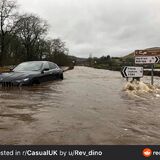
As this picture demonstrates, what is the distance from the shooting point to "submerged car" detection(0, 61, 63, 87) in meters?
11.8

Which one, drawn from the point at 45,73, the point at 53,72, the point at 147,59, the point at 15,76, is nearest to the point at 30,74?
the point at 15,76

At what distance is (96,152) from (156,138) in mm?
1506

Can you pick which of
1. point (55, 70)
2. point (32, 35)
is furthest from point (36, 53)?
point (55, 70)

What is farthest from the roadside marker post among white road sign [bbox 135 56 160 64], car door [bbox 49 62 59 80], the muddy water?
the muddy water

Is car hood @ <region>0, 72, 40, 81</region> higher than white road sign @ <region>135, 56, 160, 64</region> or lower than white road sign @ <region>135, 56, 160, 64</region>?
lower

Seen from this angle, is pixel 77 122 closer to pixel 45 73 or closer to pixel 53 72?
pixel 45 73

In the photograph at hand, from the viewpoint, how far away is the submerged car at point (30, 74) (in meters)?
11.8

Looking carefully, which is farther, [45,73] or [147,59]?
[147,59]

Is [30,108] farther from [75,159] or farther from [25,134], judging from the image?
[75,159]

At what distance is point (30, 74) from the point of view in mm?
12227

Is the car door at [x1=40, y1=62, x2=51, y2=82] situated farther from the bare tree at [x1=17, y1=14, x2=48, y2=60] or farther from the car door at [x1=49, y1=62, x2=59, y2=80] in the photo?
the bare tree at [x1=17, y1=14, x2=48, y2=60]

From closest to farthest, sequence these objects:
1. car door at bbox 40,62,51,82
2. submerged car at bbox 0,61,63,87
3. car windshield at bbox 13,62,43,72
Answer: submerged car at bbox 0,61,63,87 < car door at bbox 40,62,51,82 < car windshield at bbox 13,62,43,72

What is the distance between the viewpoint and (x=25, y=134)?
4887mm

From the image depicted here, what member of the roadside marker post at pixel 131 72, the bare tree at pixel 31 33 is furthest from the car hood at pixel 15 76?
the bare tree at pixel 31 33
